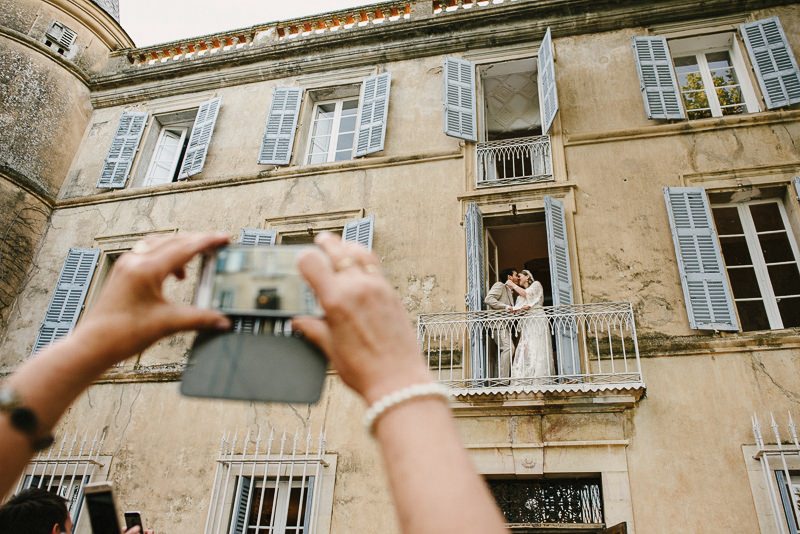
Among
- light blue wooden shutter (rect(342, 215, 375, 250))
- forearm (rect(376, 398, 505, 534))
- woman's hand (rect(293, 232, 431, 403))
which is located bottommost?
forearm (rect(376, 398, 505, 534))

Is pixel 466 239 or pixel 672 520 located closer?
pixel 672 520

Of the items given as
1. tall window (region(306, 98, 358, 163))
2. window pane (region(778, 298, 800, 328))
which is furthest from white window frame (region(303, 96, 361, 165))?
window pane (region(778, 298, 800, 328))

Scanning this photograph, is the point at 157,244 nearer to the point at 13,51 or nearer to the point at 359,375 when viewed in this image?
the point at 359,375

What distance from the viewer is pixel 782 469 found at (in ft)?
20.0

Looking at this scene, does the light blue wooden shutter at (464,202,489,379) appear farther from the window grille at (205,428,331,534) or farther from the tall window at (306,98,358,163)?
the tall window at (306,98,358,163)

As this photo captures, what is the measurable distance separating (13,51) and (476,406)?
11.5 metres

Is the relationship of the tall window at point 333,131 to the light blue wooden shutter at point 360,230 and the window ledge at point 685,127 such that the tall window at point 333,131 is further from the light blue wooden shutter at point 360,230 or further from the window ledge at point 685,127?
the window ledge at point 685,127

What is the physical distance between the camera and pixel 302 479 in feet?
24.2

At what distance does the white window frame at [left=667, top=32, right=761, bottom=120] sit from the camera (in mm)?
8984

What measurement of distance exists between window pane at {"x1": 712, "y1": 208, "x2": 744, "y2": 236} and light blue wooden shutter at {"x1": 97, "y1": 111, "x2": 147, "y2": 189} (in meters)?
10.4

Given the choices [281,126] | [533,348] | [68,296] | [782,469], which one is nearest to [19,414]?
[533,348]

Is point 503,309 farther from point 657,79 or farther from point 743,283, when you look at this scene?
point 657,79

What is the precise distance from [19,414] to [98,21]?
1483 centimetres

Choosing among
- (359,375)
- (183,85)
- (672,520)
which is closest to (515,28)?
(183,85)
